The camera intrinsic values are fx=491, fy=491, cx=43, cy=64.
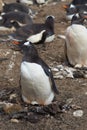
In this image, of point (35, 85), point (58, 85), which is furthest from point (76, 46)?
point (35, 85)

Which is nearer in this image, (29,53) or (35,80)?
(35,80)

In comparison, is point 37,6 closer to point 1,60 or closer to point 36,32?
point 36,32

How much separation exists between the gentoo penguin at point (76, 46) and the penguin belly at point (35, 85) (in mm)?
1805

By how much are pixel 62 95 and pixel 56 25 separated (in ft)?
17.4

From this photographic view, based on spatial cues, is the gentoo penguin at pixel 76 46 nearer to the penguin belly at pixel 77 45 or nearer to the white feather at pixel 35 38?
the penguin belly at pixel 77 45

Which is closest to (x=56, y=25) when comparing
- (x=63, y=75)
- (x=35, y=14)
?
(x=35, y=14)

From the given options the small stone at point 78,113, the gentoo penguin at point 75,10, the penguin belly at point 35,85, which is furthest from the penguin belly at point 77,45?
the gentoo penguin at point 75,10

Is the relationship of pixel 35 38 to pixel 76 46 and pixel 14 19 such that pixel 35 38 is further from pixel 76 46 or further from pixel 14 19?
pixel 14 19

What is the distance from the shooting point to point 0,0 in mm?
14320

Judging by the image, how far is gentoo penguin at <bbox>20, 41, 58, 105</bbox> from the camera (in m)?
6.00

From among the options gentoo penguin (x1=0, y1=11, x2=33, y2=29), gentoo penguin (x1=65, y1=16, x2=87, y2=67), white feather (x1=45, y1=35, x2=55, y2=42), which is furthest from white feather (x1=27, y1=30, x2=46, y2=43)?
gentoo penguin (x1=0, y1=11, x2=33, y2=29)

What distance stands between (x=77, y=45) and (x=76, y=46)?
0.03m

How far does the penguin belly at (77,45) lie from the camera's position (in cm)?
787

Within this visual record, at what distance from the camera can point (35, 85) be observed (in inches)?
239
